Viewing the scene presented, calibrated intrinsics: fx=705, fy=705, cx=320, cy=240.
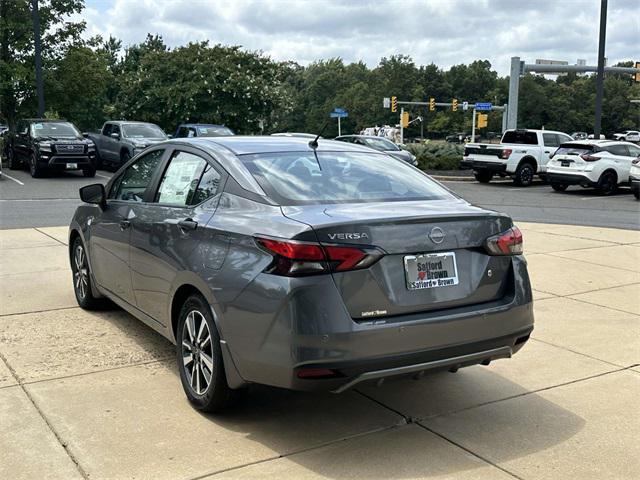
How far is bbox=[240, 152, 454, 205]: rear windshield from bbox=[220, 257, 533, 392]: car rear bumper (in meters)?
0.68

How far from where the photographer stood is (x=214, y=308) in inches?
151

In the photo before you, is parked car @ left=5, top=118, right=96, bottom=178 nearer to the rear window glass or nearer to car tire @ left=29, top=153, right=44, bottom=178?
car tire @ left=29, top=153, right=44, bottom=178

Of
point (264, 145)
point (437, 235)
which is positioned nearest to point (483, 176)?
point (264, 145)

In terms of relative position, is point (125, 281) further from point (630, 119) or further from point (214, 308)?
point (630, 119)

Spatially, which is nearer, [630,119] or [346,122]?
[630,119]

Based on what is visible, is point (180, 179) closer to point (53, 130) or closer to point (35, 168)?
point (35, 168)

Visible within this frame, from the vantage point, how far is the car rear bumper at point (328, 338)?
340 cm

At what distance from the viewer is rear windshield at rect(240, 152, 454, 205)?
161 inches

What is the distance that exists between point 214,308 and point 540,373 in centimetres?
246

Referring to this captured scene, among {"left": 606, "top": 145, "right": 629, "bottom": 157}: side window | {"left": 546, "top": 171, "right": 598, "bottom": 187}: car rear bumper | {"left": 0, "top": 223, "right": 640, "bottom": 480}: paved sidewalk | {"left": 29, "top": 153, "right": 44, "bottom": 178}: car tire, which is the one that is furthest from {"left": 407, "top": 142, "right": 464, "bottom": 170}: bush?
{"left": 0, "top": 223, "right": 640, "bottom": 480}: paved sidewalk

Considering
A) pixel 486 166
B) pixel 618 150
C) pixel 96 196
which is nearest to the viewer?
pixel 96 196

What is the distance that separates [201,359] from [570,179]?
63.6ft

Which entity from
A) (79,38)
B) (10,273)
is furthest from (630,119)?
(10,273)

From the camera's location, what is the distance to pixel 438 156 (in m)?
29.4
